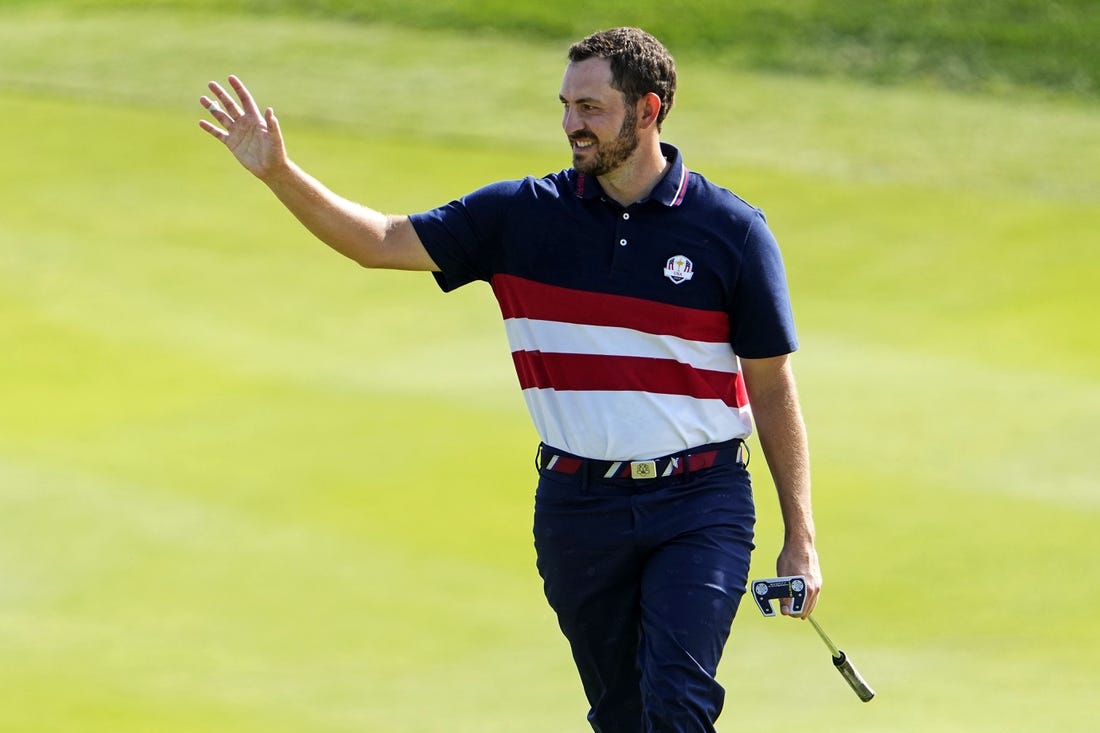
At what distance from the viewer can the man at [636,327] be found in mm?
5773

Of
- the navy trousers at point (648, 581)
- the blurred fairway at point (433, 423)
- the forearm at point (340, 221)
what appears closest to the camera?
the navy trousers at point (648, 581)

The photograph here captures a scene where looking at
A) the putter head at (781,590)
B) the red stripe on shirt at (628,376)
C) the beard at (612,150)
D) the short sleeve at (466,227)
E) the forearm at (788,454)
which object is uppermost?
the beard at (612,150)

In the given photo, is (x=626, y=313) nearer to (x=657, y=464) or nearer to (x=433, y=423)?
(x=657, y=464)

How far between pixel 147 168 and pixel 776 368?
1239cm

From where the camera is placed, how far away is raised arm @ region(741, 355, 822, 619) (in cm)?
589

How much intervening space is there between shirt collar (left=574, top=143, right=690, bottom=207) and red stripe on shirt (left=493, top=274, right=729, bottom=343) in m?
0.30

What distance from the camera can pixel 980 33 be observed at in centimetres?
2172

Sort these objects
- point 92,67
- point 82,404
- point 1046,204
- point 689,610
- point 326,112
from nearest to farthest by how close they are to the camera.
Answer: point 689,610 → point 82,404 → point 1046,204 → point 326,112 → point 92,67

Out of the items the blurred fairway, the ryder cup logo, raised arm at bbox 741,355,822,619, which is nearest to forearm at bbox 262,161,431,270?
the ryder cup logo

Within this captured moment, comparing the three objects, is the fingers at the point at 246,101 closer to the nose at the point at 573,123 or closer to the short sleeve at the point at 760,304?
the nose at the point at 573,123

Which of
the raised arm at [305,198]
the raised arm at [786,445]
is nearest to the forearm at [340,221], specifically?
the raised arm at [305,198]

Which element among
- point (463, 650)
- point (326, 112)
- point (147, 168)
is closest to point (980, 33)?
point (326, 112)

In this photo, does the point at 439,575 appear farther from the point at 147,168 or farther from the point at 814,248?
the point at 147,168

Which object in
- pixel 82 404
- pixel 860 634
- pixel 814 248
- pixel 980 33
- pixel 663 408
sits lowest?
pixel 860 634
